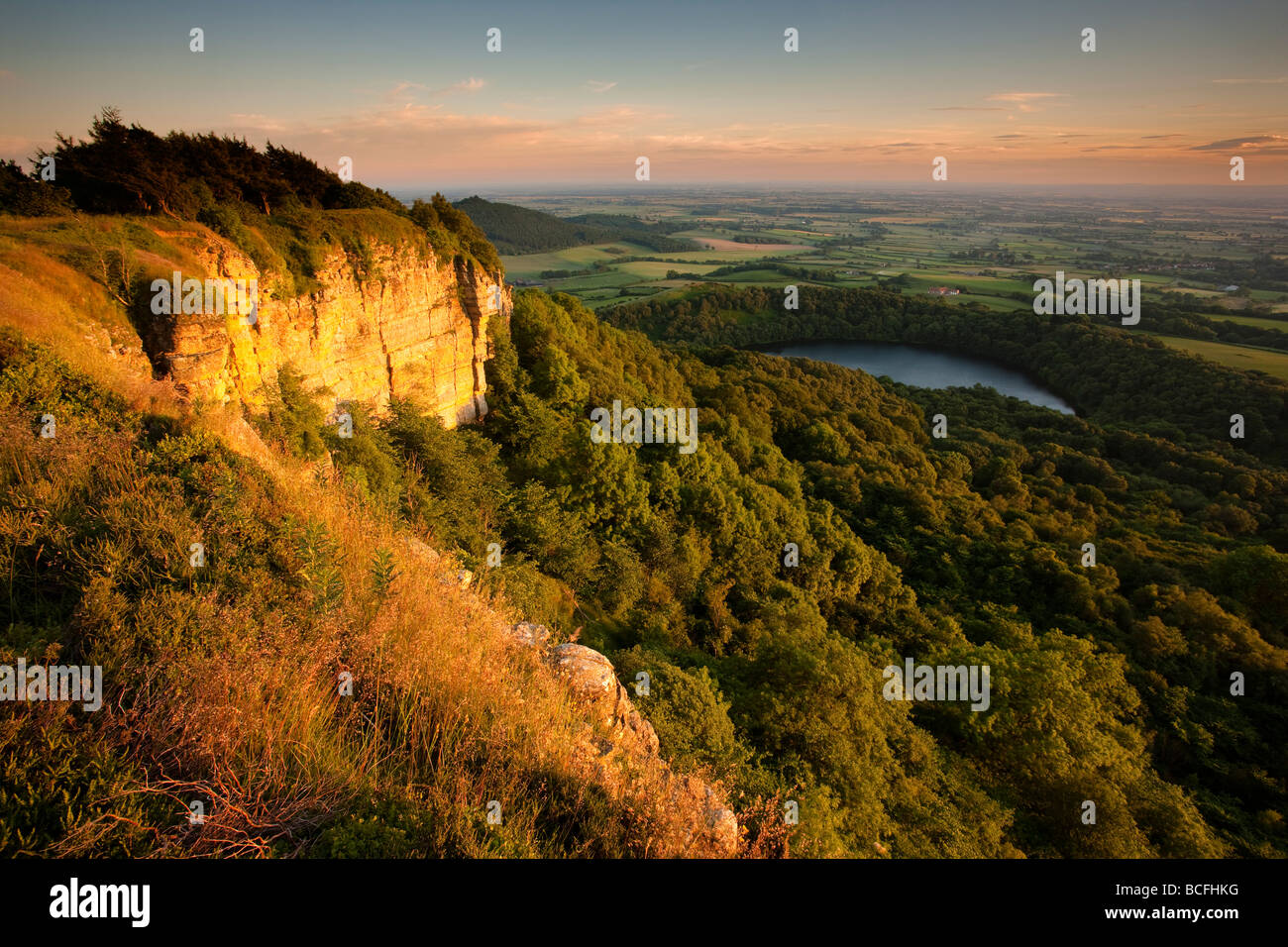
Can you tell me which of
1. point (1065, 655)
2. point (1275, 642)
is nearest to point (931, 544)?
point (1065, 655)

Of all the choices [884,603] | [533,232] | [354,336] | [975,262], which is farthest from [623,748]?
[975,262]

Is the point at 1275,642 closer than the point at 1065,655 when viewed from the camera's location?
No

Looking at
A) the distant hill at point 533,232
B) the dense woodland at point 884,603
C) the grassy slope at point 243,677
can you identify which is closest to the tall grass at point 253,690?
the grassy slope at point 243,677

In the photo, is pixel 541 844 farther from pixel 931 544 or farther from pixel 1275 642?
pixel 1275 642

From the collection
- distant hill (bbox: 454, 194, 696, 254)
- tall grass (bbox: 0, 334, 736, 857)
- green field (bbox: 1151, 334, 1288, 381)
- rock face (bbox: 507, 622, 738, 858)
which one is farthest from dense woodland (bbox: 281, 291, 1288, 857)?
distant hill (bbox: 454, 194, 696, 254)

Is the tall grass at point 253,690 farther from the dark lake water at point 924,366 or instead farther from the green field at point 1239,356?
the green field at point 1239,356

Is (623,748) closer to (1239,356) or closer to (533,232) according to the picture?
(1239,356)
